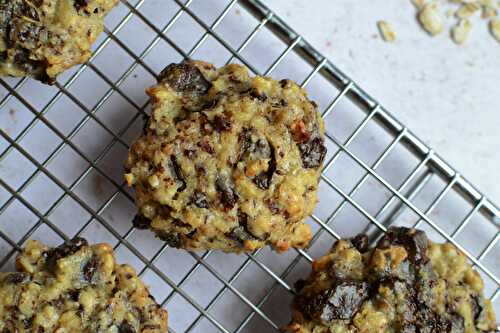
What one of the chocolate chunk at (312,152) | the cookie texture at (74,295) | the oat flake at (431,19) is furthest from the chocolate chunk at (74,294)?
the oat flake at (431,19)

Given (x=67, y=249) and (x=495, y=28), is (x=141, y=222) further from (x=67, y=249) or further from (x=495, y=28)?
(x=495, y=28)

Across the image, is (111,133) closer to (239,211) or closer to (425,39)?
(239,211)

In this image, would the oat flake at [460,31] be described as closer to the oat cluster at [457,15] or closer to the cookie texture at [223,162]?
the oat cluster at [457,15]

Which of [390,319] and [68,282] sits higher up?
[390,319]

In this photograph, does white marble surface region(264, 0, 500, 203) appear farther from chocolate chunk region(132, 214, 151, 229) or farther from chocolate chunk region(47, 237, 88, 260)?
chocolate chunk region(47, 237, 88, 260)

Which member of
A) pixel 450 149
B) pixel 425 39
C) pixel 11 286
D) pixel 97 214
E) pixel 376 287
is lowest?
pixel 11 286

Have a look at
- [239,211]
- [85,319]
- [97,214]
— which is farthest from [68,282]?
[239,211]

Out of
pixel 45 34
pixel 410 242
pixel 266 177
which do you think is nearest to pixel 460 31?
pixel 410 242
